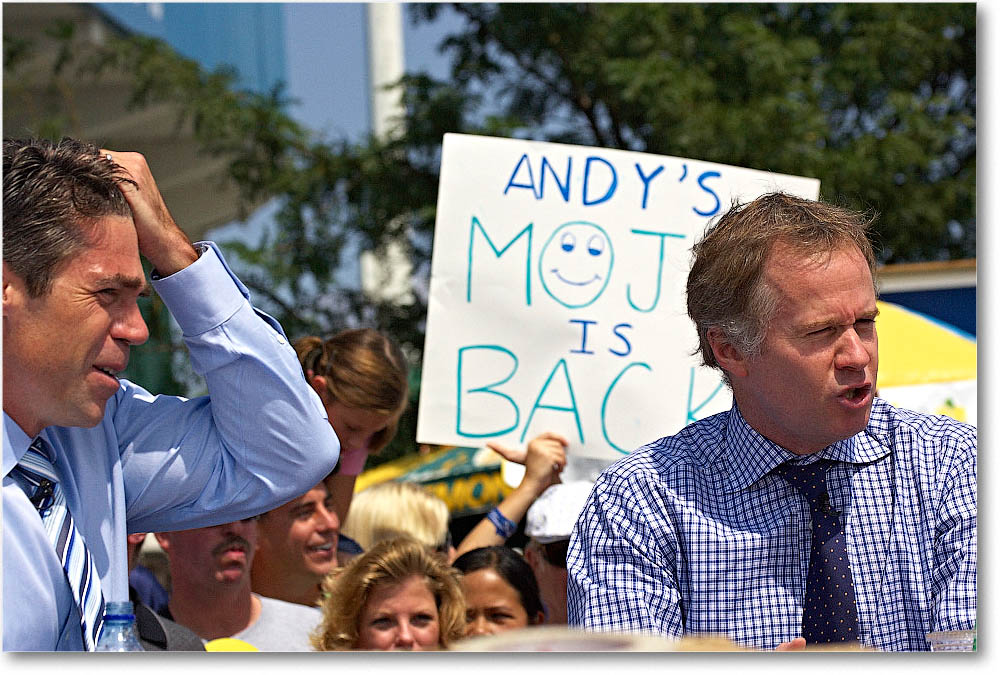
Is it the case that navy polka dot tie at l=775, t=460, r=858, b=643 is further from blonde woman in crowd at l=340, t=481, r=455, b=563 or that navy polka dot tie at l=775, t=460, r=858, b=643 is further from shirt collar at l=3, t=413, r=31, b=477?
blonde woman in crowd at l=340, t=481, r=455, b=563

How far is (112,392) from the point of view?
1.43 meters

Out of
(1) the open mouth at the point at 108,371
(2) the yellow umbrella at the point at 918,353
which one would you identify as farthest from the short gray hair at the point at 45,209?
(2) the yellow umbrella at the point at 918,353

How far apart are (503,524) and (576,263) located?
601 mm

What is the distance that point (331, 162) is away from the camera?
5.77m

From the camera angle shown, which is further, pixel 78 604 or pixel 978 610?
pixel 978 610

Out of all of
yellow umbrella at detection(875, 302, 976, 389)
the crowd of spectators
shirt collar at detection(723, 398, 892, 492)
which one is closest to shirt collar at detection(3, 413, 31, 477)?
the crowd of spectators

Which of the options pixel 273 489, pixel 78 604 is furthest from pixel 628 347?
pixel 78 604

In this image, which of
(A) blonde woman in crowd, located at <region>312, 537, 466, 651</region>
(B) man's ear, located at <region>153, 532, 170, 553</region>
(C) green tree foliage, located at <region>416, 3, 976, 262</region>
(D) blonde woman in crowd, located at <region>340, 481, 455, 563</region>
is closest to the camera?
(A) blonde woman in crowd, located at <region>312, 537, 466, 651</region>

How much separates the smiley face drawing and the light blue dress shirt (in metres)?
0.94

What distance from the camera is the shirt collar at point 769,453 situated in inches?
59.7

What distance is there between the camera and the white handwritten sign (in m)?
2.46

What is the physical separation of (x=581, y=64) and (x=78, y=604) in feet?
14.4

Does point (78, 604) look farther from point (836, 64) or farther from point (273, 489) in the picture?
point (836, 64)

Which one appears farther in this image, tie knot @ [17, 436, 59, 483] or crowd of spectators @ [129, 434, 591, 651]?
crowd of spectators @ [129, 434, 591, 651]
